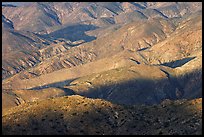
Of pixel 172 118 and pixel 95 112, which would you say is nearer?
pixel 172 118

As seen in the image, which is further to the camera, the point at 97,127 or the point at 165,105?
the point at 165,105

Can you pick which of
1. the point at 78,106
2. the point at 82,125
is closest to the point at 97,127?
the point at 82,125

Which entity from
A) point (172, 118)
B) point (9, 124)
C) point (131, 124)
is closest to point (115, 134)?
point (131, 124)

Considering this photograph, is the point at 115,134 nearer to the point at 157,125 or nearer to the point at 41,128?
the point at 157,125

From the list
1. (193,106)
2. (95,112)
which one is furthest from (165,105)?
(95,112)

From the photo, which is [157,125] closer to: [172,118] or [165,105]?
[172,118]

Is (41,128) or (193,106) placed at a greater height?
(193,106)
